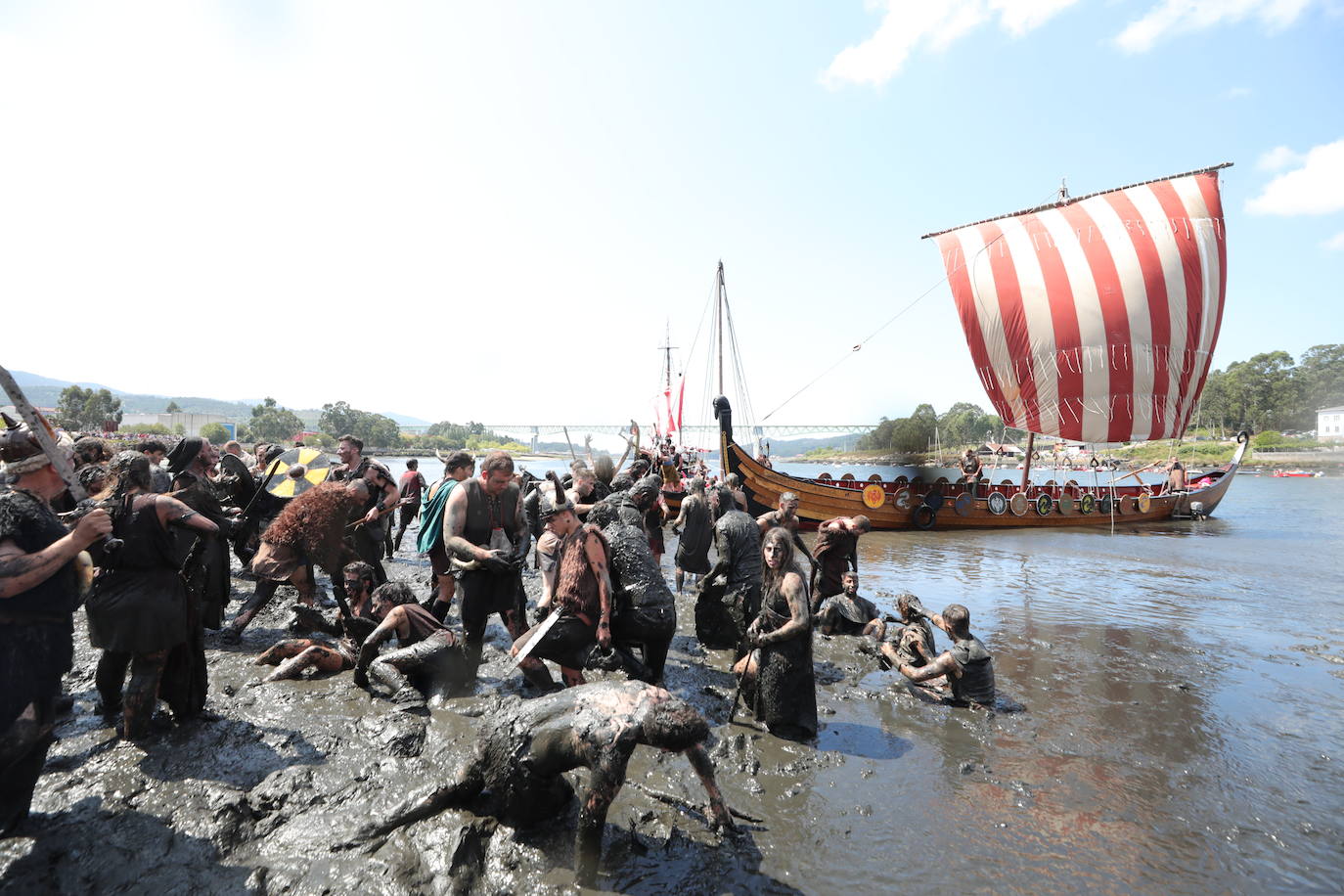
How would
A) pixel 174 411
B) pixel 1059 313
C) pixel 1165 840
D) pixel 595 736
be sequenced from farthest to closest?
1. pixel 174 411
2. pixel 1059 313
3. pixel 1165 840
4. pixel 595 736

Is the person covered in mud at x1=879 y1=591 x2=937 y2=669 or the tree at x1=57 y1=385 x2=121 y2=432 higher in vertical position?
the tree at x1=57 y1=385 x2=121 y2=432

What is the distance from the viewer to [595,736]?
3.06 metres

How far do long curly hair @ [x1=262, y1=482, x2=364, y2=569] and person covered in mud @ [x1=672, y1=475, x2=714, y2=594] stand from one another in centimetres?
369

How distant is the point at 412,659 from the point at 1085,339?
2519cm

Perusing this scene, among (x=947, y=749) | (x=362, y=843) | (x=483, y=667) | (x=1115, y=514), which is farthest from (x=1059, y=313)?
(x=362, y=843)

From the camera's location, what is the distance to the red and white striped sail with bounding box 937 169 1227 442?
2266cm

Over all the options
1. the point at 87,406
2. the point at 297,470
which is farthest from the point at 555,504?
the point at 87,406

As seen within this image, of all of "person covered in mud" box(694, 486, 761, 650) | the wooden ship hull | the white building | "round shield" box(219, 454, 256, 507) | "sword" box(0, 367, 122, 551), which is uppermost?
the white building

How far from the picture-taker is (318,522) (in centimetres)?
664

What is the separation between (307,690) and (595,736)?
3464 mm

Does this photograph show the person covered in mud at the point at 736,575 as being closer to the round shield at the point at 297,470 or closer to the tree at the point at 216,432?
the round shield at the point at 297,470

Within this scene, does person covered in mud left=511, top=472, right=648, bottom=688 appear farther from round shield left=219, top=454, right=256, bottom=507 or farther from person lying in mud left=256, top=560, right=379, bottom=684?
round shield left=219, top=454, right=256, bottom=507

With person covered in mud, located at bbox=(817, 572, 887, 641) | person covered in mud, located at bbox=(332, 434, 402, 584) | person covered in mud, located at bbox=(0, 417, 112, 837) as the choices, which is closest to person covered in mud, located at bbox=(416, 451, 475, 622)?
person covered in mud, located at bbox=(332, 434, 402, 584)

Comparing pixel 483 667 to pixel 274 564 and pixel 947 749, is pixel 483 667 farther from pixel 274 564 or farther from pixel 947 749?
pixel 947 749
